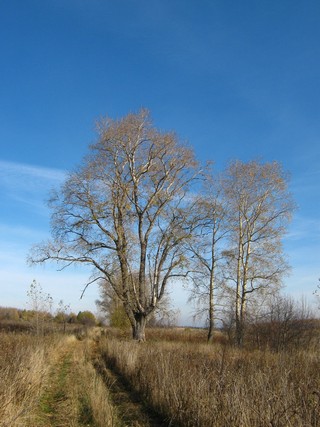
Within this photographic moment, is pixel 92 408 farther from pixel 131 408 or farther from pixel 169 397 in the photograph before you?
pixel 169 397

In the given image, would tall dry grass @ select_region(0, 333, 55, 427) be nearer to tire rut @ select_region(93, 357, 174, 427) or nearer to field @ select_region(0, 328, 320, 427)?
field @ select_region(0, 328, 320, 427)

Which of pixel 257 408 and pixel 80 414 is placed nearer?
pixel 257 408

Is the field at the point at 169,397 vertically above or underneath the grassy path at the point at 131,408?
above

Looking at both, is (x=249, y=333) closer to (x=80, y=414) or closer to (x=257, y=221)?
(x=257, y=221)

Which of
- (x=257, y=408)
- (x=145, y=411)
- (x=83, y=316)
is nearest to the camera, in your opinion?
(x=257, y=408)

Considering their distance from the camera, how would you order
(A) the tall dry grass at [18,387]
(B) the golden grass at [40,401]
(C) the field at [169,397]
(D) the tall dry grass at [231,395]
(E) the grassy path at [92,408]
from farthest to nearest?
(E) the grassy path at [92,408], (B) the golden grass at [40,401], (A) the tall dry grass at [18,387], (C) the field at [169,397], (D) the tall dry grass at [231,395]

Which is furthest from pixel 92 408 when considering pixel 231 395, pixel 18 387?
pixel 231 395

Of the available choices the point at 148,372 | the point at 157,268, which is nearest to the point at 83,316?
the point at 157,268

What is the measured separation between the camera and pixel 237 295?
22.3 meters

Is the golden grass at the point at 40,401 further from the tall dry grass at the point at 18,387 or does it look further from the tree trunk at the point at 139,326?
the tree trunk at the point at 139,326

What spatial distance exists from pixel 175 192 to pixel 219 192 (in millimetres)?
2815

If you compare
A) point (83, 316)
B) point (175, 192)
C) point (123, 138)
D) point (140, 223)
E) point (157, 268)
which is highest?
point (123, 138)

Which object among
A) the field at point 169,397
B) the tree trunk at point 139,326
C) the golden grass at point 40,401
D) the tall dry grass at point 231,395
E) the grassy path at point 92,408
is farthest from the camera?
the tree trunk at point 139,326

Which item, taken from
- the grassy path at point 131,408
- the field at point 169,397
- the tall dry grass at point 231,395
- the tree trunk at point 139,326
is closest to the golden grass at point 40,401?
the field at point 169,397
